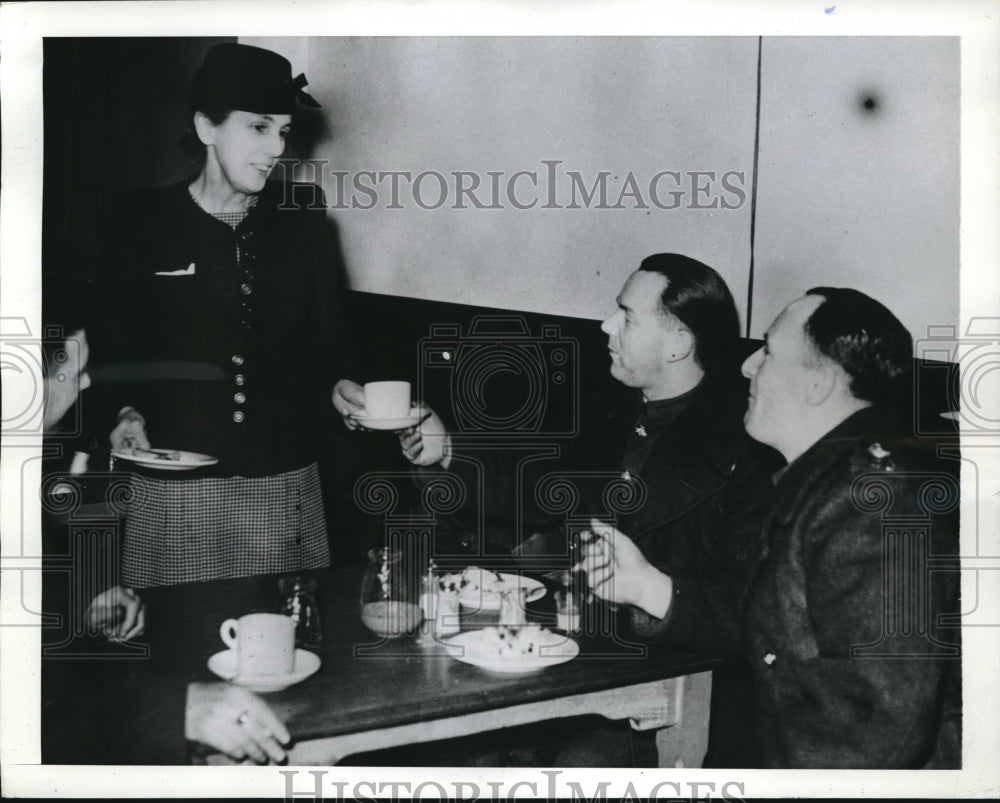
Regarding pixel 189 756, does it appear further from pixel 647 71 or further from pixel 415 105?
pixel 647 71

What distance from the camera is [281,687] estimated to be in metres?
1.43

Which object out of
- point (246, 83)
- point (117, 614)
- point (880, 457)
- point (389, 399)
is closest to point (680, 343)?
point (880, 457)

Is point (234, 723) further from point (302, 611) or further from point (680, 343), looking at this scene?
point (680, 343)

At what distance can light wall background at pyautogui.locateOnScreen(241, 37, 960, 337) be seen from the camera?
168 centimetres

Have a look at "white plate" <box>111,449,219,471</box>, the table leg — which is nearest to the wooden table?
the table leg

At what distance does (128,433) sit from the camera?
1.72 metres

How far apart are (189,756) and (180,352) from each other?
2.22 feet

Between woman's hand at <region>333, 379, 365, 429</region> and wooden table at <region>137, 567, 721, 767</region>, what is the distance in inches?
10.5

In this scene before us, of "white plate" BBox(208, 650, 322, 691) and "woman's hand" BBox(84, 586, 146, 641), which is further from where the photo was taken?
"woman's hand" BBox(84, 586, 146, 641)

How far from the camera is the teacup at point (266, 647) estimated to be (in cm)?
144

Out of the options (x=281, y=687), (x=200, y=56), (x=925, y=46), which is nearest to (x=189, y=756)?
(x=281, y=687)

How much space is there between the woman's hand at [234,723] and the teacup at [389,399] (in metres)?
0.51

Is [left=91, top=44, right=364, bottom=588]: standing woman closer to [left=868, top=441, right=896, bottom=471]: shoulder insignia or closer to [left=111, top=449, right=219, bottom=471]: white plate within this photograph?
[left=111, top=449, right=219, bottom=471]: white plate

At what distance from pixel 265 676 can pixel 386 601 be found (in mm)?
224
